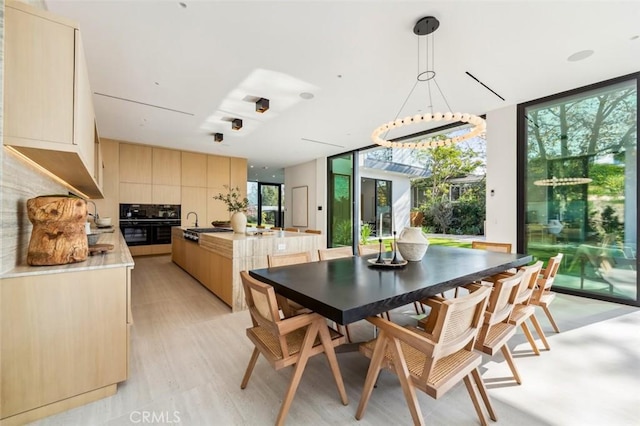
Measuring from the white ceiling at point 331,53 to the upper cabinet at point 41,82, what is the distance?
104 centimetres

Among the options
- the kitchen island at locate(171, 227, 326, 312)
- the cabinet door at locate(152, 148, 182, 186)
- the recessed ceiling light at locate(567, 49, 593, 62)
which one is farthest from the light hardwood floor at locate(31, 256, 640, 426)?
the cabinet door at locate(152, 148, 182, 186)

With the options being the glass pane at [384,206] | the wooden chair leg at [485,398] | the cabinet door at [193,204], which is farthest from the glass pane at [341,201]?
the wooden chair leg at [485,398]

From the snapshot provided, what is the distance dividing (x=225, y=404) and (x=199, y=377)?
0.39 metres

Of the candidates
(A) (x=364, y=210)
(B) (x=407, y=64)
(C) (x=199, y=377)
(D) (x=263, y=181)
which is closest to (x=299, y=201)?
(A) (x=364, y=210)

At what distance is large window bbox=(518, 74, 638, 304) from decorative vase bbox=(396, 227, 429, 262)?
281cm

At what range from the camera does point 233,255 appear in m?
3.11

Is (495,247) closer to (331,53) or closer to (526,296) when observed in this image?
(526,296)

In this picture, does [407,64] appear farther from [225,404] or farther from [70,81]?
[225,404]

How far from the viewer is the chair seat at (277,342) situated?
1.49 m

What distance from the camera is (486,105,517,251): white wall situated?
165 inches

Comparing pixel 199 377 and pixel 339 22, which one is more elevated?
pixel 339 22

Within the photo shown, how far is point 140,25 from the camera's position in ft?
7.88

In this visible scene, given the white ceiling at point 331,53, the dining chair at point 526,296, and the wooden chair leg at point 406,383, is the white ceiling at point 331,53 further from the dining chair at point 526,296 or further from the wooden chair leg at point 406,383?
the wooden chair leg at point 406,383

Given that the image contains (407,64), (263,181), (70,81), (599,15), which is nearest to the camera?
(70,81)
